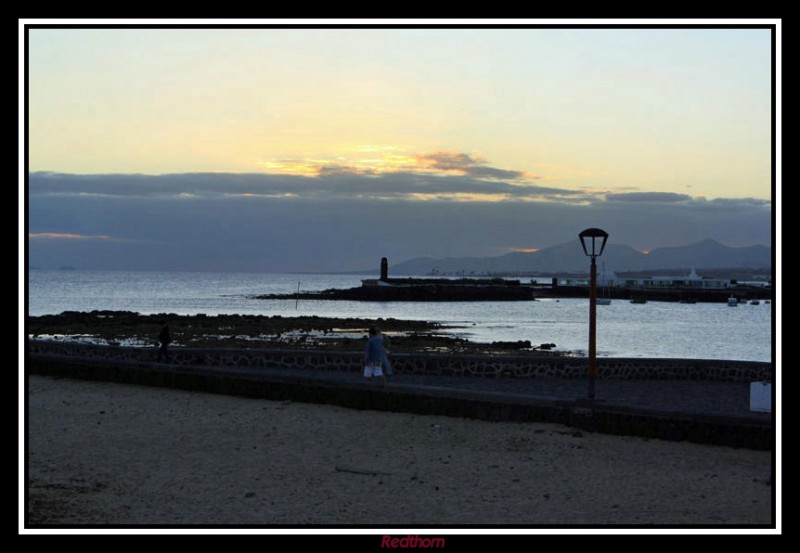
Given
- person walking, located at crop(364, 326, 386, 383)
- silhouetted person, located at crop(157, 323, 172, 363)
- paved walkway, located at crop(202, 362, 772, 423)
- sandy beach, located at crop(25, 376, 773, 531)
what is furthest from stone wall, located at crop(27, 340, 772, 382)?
sandy beach, located at crop(25, 376, 773, 531)

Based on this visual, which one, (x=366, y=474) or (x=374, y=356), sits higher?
(x=374, y=356)

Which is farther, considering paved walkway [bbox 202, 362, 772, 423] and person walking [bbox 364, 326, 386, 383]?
person walking [bbox 364, 326, 386, 383]

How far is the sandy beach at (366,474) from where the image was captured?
30.6 feet

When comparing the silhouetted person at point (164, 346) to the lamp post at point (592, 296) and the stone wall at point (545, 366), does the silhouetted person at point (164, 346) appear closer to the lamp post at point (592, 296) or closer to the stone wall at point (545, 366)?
the stone wall at point (545, 366)

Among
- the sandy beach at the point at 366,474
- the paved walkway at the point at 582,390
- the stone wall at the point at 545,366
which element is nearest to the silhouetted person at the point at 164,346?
the paved walkway at the point at 582,390

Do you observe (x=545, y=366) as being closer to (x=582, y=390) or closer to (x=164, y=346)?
(x=582, y=390)

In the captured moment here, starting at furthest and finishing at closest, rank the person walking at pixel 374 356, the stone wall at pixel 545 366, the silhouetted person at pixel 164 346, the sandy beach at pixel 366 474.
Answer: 1. the silhouetted person at pixel 164 346
2. the stone wall at pixel 545 366
3. the person walking at pixel 374 356
4. the sandy beach at pixel 366 474

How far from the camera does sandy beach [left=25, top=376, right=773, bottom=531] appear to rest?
9336 millimetres

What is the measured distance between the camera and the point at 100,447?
13148 millimetres

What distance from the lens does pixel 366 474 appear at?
1134 cm

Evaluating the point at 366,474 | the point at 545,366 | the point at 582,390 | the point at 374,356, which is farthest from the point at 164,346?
the point at 366,474

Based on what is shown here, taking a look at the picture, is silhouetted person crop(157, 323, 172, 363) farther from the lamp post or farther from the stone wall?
the lamp post
